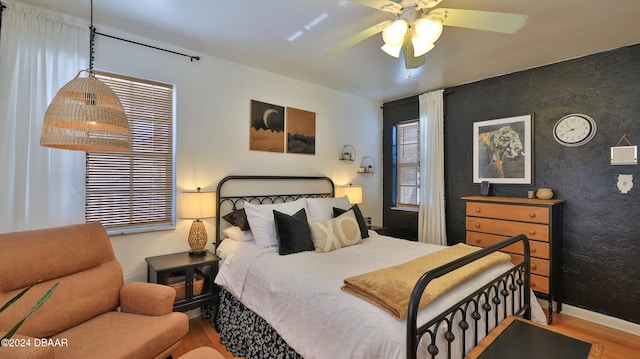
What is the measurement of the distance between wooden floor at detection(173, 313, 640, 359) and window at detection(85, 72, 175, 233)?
99cm

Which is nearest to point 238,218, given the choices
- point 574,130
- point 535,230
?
point 535,230

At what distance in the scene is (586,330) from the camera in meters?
2.76

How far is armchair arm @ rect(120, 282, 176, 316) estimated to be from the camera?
1936 millimetres

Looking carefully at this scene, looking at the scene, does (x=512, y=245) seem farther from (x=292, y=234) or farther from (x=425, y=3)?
(x=425, y=3)

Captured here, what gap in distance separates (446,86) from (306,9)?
8.16 ft

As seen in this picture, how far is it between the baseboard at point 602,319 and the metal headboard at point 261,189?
2.74 m

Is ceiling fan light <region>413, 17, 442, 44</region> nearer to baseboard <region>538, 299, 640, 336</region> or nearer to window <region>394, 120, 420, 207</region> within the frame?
window <region>394, 120, 420, 207</region>

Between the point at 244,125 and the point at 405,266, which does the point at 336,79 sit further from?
the point at 405,266

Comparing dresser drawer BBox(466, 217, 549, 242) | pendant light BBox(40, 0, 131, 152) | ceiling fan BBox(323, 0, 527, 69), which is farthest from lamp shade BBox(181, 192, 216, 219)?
dresser drawer BBox(466, 217, 549, 242)

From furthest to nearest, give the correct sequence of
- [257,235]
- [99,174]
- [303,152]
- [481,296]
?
[303,152] → [257,235] → [99,174] → [481,296]

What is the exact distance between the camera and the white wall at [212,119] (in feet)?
8.53

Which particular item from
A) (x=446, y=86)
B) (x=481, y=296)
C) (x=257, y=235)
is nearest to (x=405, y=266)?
(x=481, y=296)

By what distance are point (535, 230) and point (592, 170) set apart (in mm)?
838

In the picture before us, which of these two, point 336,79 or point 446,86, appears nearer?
point 336,79
